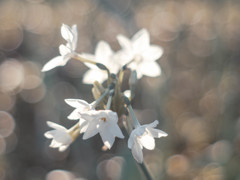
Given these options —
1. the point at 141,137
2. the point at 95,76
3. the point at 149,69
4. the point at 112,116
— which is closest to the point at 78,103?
the point at 112,116

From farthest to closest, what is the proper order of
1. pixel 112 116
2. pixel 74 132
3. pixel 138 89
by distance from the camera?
pixel 138 89
pixel 74 132
pixel 112 116

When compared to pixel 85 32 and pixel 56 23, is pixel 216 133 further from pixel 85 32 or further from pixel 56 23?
pixel 56 23

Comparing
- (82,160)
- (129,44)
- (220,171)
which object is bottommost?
(220,171)

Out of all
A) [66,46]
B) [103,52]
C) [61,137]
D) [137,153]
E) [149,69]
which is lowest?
[137,153]

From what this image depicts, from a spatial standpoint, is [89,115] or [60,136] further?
[60,136]

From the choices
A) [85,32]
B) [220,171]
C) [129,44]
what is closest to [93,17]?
[85,32]

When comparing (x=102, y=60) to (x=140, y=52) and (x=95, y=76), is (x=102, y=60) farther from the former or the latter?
(x=140, y=52)
